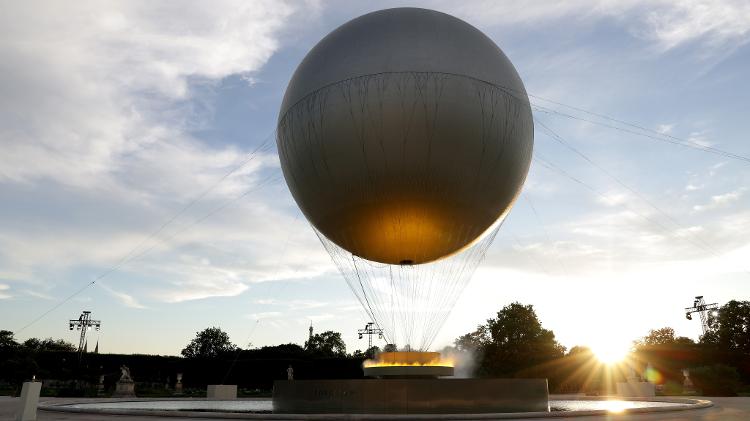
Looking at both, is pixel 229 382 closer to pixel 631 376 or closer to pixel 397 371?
pixel 631 376

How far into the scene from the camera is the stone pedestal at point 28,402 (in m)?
15.2

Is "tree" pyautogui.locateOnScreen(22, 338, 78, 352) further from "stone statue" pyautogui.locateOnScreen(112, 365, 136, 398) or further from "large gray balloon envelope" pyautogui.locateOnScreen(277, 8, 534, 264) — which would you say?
"large gray balloon envelope" pyautogui.locateOnScreen(277, 8, 534, 264)

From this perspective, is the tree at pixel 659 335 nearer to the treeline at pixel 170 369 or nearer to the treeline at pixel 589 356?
the treeline at pixel 589 356

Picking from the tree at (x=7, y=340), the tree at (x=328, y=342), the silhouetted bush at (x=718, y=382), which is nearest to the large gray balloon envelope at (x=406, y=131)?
the silhouetted bush at (x=718, y=382)

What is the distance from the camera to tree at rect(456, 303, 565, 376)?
7488 cm

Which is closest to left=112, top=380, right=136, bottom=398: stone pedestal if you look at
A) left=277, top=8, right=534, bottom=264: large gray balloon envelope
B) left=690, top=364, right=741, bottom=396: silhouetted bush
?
left=277, top=8, right=534, bottom=264: large gray balloon envelope

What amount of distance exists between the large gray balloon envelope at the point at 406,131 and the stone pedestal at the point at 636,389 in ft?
84.3

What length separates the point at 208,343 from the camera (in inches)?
5792

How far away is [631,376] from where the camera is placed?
135 ft

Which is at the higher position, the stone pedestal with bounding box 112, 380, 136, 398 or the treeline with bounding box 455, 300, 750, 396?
the treeline with bounding box 455, 300, 750, 396

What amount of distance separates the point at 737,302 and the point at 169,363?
8541 cm

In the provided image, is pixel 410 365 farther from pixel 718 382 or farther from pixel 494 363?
pixel 494 363

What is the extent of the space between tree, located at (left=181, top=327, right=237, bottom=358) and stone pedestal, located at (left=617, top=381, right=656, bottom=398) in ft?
406

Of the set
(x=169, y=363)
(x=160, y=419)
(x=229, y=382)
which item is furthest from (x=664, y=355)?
(x=160, y=419)
